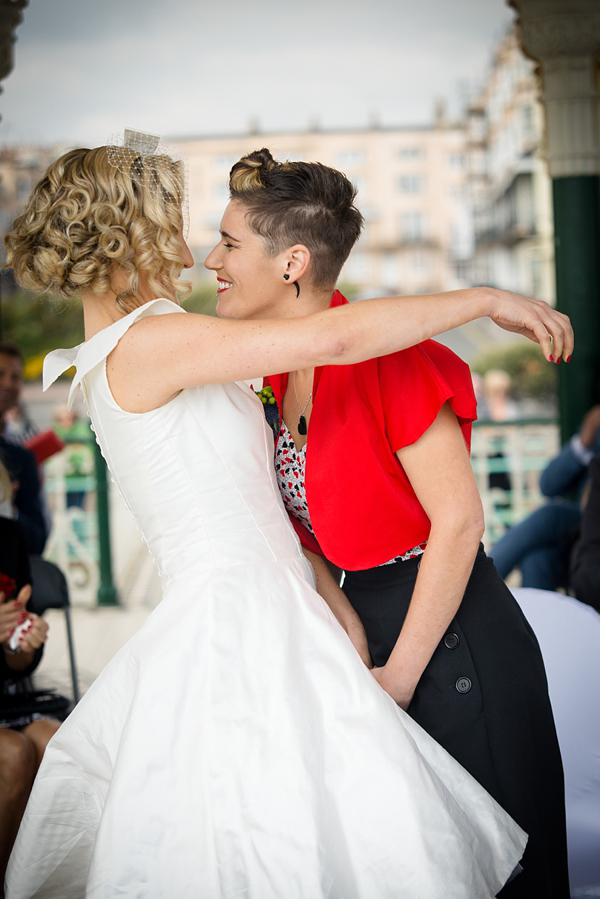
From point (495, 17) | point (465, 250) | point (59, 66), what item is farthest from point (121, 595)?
point (465, 250)

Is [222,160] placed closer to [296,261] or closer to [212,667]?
[296,261]

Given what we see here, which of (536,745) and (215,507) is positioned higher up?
(215,507)

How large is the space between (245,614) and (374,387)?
40 centimetres

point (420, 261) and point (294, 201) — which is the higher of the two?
point (420, 261)

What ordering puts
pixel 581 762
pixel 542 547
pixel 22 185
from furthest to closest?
1. pixel 22 185
2. pixel 542 547
3. pixel 581 762

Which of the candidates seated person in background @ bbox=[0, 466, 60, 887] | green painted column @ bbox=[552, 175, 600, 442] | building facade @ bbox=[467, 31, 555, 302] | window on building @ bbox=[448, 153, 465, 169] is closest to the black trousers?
seated person in background @ bbox=[0, 466, 60, 887]

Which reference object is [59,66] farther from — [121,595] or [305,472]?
[305,472]

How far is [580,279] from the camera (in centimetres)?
434

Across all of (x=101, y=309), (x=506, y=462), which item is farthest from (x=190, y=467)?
(x=506, y=462)

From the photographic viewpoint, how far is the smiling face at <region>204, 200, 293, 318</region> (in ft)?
4.36

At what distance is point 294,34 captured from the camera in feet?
23.5

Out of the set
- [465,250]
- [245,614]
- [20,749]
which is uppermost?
[465,250]

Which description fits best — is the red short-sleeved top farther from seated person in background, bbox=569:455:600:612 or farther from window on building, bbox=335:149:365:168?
window on building, bbox=335:149:365:168

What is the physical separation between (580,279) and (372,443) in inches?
136
